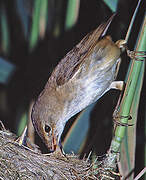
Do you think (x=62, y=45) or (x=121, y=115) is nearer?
(x=121, y=115)

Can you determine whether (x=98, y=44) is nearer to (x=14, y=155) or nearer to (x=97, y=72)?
(x=97, y=72)

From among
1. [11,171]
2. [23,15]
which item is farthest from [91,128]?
[23,15]

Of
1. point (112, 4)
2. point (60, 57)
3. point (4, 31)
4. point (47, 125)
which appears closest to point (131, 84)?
point (112, 4)

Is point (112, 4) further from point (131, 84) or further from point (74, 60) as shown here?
point (131, 84)

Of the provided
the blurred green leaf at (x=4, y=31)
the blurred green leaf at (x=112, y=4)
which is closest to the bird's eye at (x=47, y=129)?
the blurred green leaf at (x=112, y=4)

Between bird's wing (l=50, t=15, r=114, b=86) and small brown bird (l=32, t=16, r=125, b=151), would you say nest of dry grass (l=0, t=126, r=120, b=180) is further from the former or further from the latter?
bird's wing (l=50, t=15, r=114, b=86)

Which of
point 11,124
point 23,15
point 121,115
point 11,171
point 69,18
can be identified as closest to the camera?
point 121,115

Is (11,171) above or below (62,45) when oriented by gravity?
below

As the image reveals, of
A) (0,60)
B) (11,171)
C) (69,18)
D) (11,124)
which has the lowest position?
(11,124)

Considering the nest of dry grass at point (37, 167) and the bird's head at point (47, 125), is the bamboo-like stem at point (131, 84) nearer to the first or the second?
the nest of dry grass at point (37, 167)

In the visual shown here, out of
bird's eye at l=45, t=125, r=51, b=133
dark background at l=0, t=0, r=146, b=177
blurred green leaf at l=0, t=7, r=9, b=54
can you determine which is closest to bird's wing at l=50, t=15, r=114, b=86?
dark background at l=0, t=0, r=146, b=177
